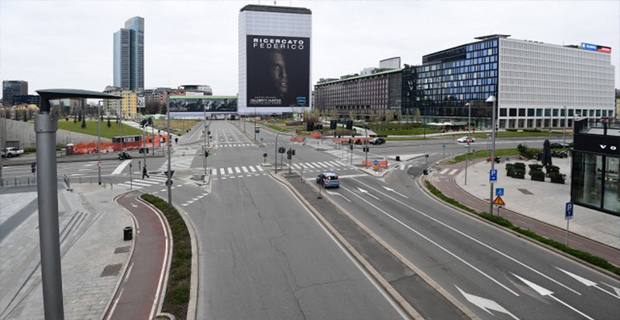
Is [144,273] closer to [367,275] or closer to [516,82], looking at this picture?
[367,275]

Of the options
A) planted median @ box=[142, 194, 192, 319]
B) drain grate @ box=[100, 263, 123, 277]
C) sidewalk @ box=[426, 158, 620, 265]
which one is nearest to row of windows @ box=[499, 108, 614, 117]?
sidewalk @ box=[426, 158, 620, 265]

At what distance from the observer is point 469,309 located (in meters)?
14.4

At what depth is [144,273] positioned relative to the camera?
1784cm

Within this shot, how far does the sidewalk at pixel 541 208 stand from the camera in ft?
75.2

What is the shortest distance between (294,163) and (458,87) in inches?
4126

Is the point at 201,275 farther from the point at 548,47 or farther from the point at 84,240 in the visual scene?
the point at 548,47

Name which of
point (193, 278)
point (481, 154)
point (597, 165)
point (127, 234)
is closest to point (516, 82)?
point (481, 154)

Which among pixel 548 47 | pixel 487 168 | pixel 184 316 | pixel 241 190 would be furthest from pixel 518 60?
pixel 184 316

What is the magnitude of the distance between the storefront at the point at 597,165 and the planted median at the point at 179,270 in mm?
25041

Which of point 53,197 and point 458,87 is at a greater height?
point 458,87

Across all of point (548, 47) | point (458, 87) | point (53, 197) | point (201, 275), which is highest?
point (548, 47)

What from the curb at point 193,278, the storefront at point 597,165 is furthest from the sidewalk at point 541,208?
the curb at point 193,278

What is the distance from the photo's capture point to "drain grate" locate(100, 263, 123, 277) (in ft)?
58.0

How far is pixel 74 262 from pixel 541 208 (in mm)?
30119
